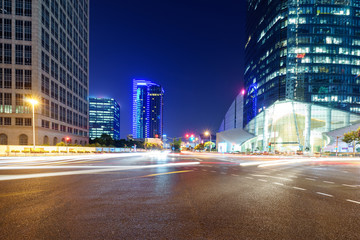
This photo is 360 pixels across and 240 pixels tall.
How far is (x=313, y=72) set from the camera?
246 ft

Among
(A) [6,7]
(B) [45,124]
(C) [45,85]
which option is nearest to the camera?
(A) [6,7]

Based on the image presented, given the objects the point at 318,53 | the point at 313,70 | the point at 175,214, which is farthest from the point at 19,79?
the point at 318,53

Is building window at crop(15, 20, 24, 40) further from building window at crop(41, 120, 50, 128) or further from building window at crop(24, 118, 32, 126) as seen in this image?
building window at crop(41, 120, 50, 128)

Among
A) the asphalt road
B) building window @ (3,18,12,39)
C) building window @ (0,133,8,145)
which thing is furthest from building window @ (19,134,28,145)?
the asphalt road

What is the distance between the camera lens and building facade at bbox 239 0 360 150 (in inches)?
2911

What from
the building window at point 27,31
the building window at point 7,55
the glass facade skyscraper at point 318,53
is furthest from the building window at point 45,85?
the glass facade skyscraper at point 318,53

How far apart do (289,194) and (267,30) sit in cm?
10052

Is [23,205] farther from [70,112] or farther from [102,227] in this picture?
A: [70,112]

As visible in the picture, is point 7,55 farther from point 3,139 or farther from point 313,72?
point 313,72

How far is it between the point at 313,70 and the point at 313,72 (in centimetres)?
84

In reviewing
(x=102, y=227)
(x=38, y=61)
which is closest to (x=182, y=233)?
(x=102, y=227)

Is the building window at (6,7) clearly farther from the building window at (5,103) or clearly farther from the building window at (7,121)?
the building window at (7,121)

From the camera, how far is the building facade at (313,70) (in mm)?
73938

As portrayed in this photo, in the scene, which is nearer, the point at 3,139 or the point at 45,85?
the point at 3,139
